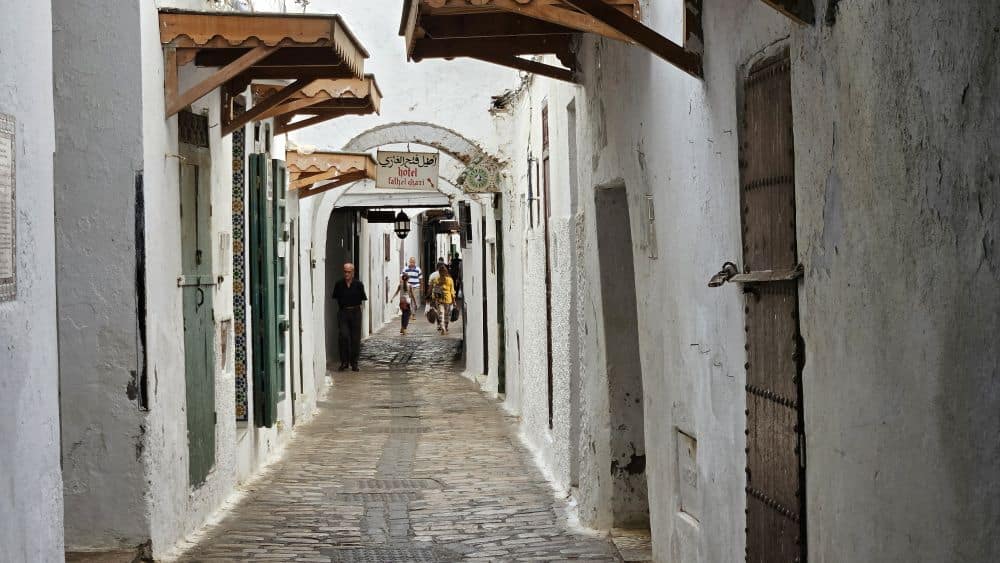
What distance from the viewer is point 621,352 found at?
8172 millimetres

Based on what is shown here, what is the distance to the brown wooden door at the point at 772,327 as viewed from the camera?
4.21m

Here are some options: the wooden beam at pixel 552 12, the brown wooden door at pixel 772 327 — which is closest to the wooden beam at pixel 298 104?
the wooden beam at pixel 552 12

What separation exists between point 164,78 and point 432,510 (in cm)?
351

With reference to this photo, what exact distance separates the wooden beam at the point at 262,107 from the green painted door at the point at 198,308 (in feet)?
1.30

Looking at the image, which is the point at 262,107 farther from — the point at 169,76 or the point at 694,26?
the point at 694,26

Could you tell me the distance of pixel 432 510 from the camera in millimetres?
9219

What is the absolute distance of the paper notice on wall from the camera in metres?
4.33

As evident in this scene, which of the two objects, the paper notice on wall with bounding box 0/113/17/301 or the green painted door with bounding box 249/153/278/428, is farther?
the green painted door with bounding box 249/153/278/428

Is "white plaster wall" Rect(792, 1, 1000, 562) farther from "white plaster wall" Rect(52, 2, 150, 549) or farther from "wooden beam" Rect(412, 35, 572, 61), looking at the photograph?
"white plaster wall" Rect(52, 2, 150, 549)

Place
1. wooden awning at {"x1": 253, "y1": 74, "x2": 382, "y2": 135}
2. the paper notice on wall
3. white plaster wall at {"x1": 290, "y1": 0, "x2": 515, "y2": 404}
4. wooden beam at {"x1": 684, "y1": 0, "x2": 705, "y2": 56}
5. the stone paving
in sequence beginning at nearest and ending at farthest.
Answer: the paper notice on wall < wooden beam at {"x1": 684, "y1": 0, "x2": 705, "y2": 56} < the stone paving < wooden awning at {"x1": 253, "y1": 74, "x2": 382, "y2": 135} < white plaster wall at {"x1": 290, "y1": 0, "x2": 515, "y2": 404}

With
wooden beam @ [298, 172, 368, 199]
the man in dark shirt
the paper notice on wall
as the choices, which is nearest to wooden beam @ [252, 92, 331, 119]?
wooden beam @ [298, 172, 368, 199]

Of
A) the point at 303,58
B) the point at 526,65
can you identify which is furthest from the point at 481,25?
the point at 303,58

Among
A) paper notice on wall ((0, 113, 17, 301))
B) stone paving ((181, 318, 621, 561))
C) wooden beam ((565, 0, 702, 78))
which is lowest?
stone paving ((181, 318, 621, 561))

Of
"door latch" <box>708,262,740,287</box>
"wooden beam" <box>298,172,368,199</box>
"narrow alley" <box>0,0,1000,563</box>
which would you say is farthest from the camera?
"wooden beam" <box>298,172,368,199</box>
